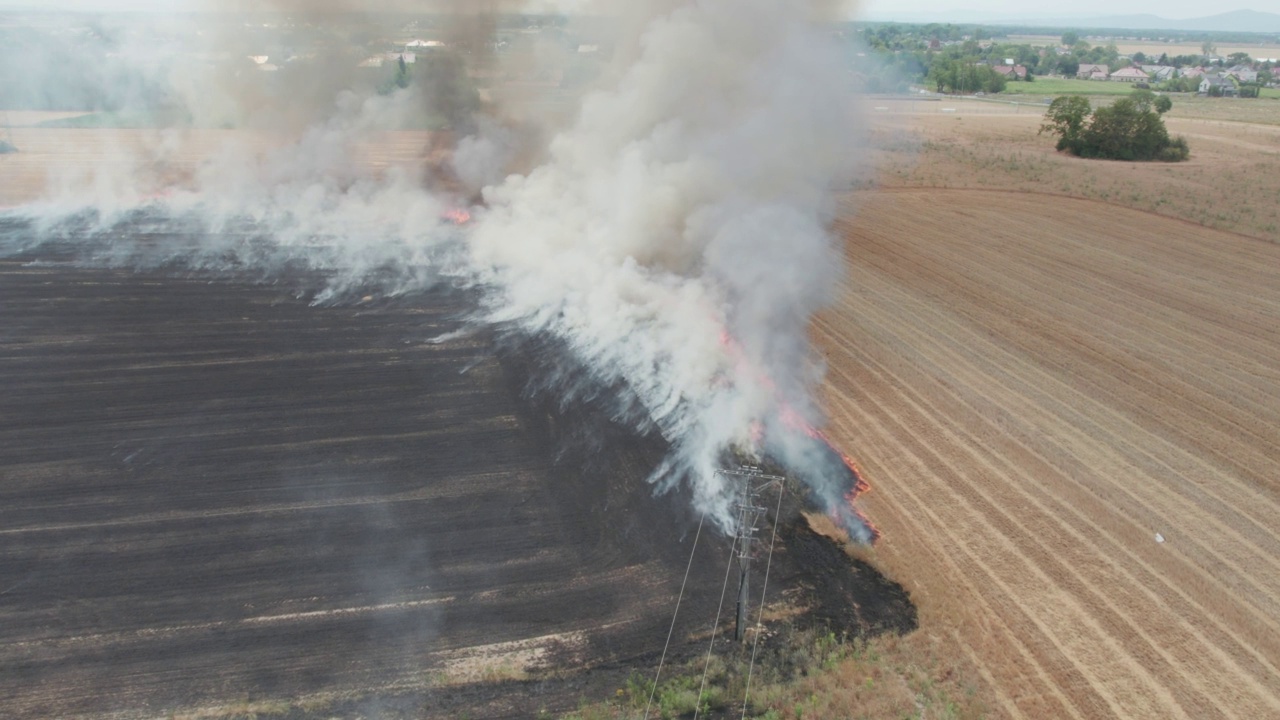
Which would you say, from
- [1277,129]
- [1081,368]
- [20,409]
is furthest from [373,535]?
[1277,129]

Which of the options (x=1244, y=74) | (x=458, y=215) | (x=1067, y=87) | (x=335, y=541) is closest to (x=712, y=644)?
(x=335, y=541)

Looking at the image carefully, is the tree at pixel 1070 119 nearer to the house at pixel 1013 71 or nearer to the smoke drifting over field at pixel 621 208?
the smoke drifting over field at pixel 621 208

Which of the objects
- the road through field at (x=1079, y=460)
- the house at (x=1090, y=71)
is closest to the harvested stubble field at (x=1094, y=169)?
the road through field at (x=1079, y=460)

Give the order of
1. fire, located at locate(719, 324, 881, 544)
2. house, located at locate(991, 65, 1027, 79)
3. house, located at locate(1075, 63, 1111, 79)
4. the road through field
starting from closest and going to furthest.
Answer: the road through field < fire, located at locate(719, 324, 881, 544) < house, located at locate(991, 65, 1027, 79) < house, located at locate(1075, 63, 1111, 79)

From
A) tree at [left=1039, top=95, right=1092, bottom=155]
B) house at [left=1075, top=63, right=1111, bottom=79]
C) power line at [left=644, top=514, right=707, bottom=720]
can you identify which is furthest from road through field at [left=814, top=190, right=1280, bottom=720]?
house at [left=1075, top=63, right=1111, bottom=79]

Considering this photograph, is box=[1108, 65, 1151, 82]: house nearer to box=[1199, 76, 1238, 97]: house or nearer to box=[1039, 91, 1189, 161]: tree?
box=[1199, 76, 1238, 97]: house
